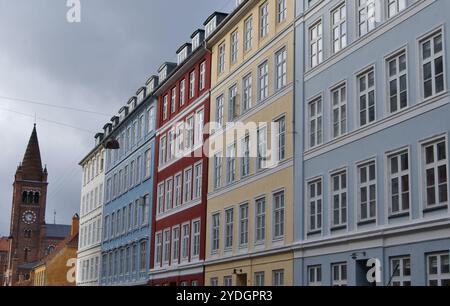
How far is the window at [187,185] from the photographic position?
39.2 meters

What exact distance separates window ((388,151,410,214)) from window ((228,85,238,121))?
13.6 metres

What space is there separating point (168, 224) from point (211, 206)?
7.41 meters

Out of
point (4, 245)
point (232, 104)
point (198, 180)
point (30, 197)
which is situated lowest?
point (198, 180)

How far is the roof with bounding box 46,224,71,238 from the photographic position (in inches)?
5684

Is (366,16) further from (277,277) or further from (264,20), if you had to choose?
(277,277)

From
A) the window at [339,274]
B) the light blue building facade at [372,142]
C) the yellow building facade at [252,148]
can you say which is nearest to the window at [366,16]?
the light blue building facade at [372,142]

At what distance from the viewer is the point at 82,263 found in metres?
66.6

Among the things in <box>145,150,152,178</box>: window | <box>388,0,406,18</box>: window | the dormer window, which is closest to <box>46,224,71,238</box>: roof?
<box>145,150,152,178</box>: window

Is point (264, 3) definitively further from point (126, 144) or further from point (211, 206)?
point (126, 144)

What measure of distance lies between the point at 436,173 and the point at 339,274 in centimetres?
586

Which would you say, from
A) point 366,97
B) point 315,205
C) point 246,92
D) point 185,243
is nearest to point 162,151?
point 185,243

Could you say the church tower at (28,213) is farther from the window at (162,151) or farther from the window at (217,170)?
the window at (217,170)

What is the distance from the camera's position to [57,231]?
146m

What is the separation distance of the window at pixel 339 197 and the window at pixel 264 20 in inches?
367
